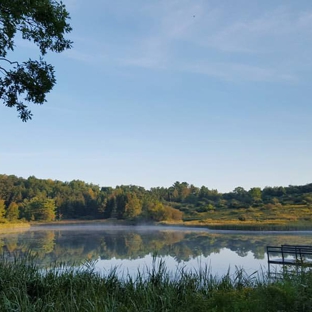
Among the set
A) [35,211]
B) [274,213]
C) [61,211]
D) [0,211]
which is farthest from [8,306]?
[61,211]

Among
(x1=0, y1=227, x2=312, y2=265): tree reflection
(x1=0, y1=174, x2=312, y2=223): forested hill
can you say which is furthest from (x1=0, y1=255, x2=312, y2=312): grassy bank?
(x1=0, y1=174, x2=312, y2=223): forested hill

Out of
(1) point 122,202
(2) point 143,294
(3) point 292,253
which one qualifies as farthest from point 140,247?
(1) point 122,202

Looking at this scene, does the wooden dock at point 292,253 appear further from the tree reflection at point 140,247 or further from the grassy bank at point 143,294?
the grassy bank at point 143,294

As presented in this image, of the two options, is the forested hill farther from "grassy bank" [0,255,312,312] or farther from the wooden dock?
"grassy bank" [0,255,312,312]

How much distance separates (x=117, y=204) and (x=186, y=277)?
61447 mm

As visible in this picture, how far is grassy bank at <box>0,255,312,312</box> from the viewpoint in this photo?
3.99 meters

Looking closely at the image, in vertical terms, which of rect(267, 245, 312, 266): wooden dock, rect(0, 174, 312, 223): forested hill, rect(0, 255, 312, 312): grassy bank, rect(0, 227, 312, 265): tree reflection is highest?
rect(0, 174, 312, 223): forested hill

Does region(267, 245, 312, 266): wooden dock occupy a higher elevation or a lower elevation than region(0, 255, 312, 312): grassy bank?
lower

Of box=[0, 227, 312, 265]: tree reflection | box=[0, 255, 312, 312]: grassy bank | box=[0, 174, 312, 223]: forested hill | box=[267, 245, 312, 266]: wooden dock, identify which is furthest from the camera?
box=[0, 174, 312, 223]: forested hill

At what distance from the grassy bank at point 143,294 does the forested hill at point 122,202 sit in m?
47.8

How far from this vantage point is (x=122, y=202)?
213 ft

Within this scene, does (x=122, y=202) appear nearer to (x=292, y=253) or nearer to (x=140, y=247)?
(x=140, y=247)

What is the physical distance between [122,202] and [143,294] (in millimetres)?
60179

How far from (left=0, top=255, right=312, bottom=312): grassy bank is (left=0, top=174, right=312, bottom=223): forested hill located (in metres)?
47.8
